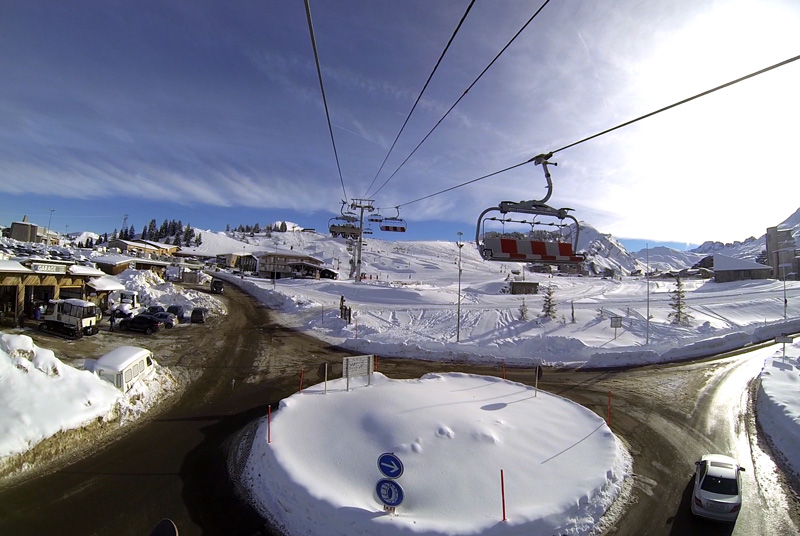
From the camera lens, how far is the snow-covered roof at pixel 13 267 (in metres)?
24.2

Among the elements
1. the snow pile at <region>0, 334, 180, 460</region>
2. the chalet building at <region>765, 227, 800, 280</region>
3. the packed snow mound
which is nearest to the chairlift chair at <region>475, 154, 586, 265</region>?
the snow pile at <region>0, 334, 180, 460</region>

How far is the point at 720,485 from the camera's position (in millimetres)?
8797

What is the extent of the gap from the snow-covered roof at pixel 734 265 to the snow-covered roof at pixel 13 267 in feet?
375

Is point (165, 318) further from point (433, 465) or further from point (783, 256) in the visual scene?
point (783, 256)

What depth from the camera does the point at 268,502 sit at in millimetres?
8883

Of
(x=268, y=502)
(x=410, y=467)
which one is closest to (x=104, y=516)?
(x=268, y=502)

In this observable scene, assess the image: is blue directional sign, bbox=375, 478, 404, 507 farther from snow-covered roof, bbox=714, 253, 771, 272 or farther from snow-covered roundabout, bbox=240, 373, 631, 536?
snow-covered roof, bbox=714, 253, 771, 272

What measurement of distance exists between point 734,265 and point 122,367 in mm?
108851

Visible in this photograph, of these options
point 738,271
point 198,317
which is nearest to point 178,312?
point 198,317

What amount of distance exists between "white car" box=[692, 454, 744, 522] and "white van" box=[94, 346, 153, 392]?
1900 cm

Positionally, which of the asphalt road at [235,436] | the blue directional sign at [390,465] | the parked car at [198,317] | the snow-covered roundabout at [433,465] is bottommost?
the asphalt road at [235,436]

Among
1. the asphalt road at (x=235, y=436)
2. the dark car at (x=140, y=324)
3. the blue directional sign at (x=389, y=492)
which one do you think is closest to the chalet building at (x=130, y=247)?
the dark car at (x=140, y=324)

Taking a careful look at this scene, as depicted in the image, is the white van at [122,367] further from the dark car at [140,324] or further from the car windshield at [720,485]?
the car windshield at [720,485]

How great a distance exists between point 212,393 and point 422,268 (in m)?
123
